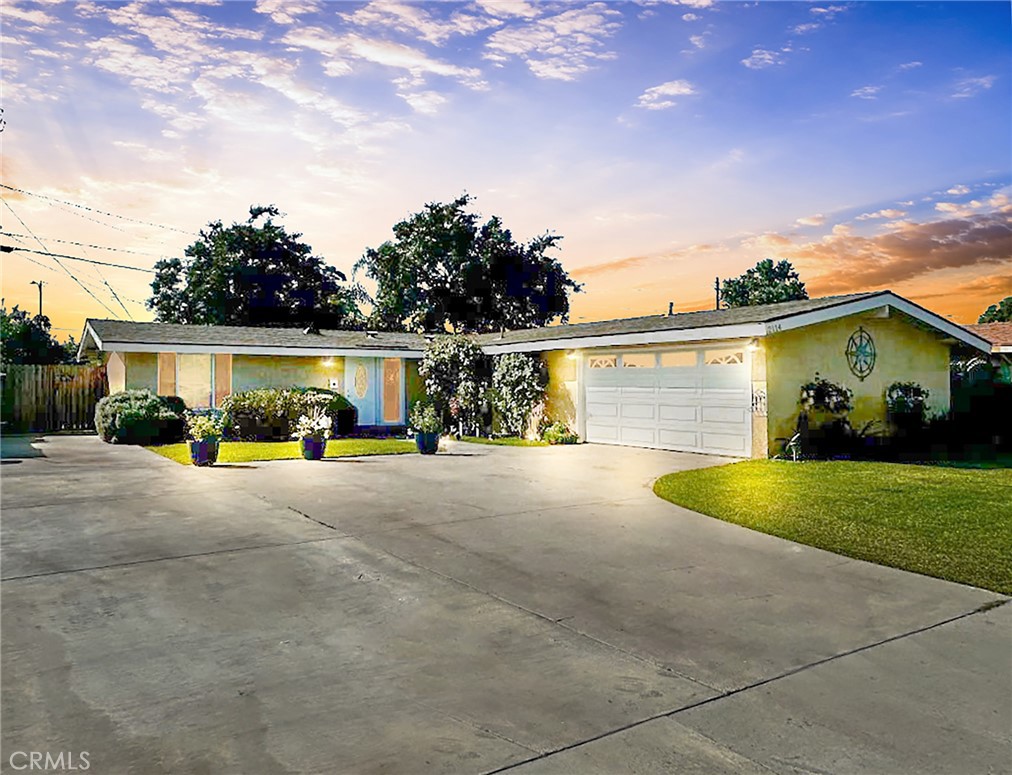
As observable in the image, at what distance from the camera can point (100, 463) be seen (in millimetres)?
12812

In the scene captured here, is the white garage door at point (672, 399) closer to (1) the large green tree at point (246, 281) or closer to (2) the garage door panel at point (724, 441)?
(2) the garage door panel at point (724, 441)

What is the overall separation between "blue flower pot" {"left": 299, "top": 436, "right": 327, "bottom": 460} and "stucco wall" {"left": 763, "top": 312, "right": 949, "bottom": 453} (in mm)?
8729

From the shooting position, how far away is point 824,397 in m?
13.7

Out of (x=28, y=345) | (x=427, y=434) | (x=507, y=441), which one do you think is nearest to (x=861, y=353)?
(x=507, y=441)

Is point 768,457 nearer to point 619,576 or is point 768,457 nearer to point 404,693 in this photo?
point 619,576

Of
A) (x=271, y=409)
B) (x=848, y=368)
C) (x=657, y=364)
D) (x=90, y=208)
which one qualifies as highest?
(x=90, y=208)

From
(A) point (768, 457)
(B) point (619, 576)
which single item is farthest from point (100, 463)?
(A) point (768, 457)

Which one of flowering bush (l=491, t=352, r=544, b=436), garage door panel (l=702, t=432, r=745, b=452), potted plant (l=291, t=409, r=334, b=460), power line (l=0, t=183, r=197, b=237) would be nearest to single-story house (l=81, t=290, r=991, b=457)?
garage door panel (l=702, t=432, r=745, b=452)

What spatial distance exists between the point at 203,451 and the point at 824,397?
12.0m

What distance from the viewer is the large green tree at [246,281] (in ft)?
117

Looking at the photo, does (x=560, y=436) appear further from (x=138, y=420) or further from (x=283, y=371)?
(x=138, y=420)

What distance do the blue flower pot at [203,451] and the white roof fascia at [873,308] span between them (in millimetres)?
10397

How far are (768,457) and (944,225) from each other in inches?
346

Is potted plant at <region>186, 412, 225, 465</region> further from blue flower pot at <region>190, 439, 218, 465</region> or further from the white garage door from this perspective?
the white garage door
